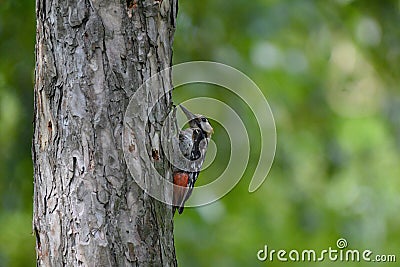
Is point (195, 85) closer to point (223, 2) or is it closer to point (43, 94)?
point (223, 2)

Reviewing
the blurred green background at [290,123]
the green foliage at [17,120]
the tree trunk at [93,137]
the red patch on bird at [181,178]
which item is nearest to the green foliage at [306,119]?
the blurred green background at [290,123]

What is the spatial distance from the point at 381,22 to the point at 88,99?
2435mm

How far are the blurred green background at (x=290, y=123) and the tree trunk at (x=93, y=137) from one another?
136cm

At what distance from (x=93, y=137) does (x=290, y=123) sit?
10.4ft

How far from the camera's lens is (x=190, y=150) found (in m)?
2.69

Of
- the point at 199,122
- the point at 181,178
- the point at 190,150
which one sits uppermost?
the point at 199,122

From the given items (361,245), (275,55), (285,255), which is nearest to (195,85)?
(275,55)

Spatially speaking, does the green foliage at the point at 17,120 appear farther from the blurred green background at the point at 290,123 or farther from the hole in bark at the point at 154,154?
the hole in bark at the point at 154,154

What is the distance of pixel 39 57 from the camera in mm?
2199

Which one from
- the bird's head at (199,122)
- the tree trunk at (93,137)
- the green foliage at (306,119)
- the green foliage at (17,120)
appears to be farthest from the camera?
the green foliage at (306,119)

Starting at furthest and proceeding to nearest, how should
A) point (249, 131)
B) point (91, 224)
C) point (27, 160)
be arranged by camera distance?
point (249, 131), point (27, 160), point (91, 224)

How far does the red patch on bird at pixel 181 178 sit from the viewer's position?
8.25 feet

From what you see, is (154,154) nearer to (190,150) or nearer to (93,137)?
(93,137)

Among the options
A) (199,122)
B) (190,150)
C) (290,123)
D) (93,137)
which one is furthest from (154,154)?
(290,123)
